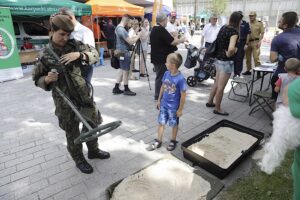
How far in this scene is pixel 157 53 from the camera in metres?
4.95

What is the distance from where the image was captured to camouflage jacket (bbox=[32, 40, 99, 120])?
2383 millimetres

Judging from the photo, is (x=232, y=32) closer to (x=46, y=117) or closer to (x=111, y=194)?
(x=111, y=194)

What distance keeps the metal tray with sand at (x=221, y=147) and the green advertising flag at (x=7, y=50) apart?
22.3ft

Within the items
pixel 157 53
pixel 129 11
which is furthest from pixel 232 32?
pixel 129 11

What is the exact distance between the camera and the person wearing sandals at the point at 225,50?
412 centimetres

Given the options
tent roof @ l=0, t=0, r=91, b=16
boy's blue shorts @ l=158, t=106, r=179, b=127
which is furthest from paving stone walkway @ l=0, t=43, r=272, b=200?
tent roof @ l=0, t=0, r=91, b=16

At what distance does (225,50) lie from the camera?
432 centimetres

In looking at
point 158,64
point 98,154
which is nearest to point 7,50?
point 158,64

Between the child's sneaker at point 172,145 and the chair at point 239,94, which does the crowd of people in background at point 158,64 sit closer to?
the child's sneaker at point 172,145

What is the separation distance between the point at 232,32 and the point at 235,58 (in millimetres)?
584

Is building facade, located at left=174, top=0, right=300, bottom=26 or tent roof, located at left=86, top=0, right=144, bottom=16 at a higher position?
building facade, located at left=174, top=0, right=300, bottom=26

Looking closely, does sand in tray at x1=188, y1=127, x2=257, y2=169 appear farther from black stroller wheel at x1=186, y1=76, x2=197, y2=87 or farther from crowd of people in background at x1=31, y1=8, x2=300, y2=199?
black stroller wheel at x1=186, y1=76, x2=197, y2=87

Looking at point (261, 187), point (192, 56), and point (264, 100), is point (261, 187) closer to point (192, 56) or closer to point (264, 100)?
point (264, 100)

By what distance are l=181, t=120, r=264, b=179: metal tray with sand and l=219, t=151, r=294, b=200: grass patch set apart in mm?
217
